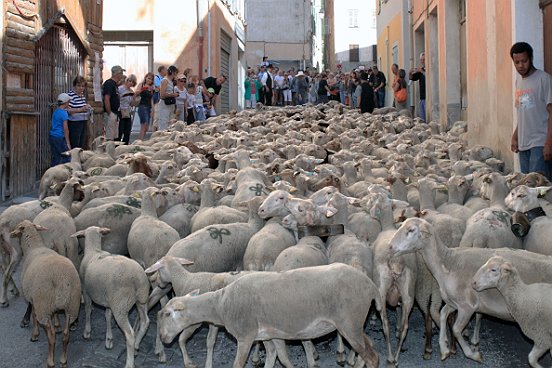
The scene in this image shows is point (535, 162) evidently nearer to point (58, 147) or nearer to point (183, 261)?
point (183, 261)

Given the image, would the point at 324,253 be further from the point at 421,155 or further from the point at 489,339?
the point at 421,155

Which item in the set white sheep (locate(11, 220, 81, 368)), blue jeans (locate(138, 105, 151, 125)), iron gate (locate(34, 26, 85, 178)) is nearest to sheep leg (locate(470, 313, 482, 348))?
white sheep (locate(11, 220, 81, 368))

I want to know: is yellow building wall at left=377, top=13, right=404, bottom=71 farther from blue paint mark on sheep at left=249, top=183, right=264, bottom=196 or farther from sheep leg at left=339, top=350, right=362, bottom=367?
sheep leg at left=339, top=350, right=362, bottom=367

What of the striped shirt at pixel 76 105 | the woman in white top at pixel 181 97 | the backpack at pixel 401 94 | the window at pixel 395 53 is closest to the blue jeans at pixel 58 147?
the striped shirt at pixel 76 105

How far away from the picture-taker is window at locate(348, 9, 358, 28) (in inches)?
2655

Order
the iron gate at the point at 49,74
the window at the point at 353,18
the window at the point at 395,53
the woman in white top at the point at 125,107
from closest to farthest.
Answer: the iron gate at the point at 49,74 → the woman in white top at the point at 125,107 → the window at the point at 395,53 → the window at the point at 353,18

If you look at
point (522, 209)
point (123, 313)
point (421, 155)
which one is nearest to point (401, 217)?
point (522, 209)

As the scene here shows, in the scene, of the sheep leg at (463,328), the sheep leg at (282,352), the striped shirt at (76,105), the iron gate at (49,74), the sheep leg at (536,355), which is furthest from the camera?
the iron gate at (49,74)

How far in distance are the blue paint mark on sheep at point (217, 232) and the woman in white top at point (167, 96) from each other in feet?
38.2

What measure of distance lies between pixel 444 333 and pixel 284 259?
1.35 metres

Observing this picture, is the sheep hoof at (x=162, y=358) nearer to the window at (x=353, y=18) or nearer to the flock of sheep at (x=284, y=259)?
the flock of sheep at (x=284, y=259)

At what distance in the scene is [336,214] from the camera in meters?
7.55

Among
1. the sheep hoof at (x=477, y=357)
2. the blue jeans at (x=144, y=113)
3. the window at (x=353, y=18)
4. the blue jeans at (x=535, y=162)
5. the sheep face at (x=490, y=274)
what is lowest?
the sheep hoof at (x=477, y=357)

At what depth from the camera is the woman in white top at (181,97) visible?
2008 centimetres
